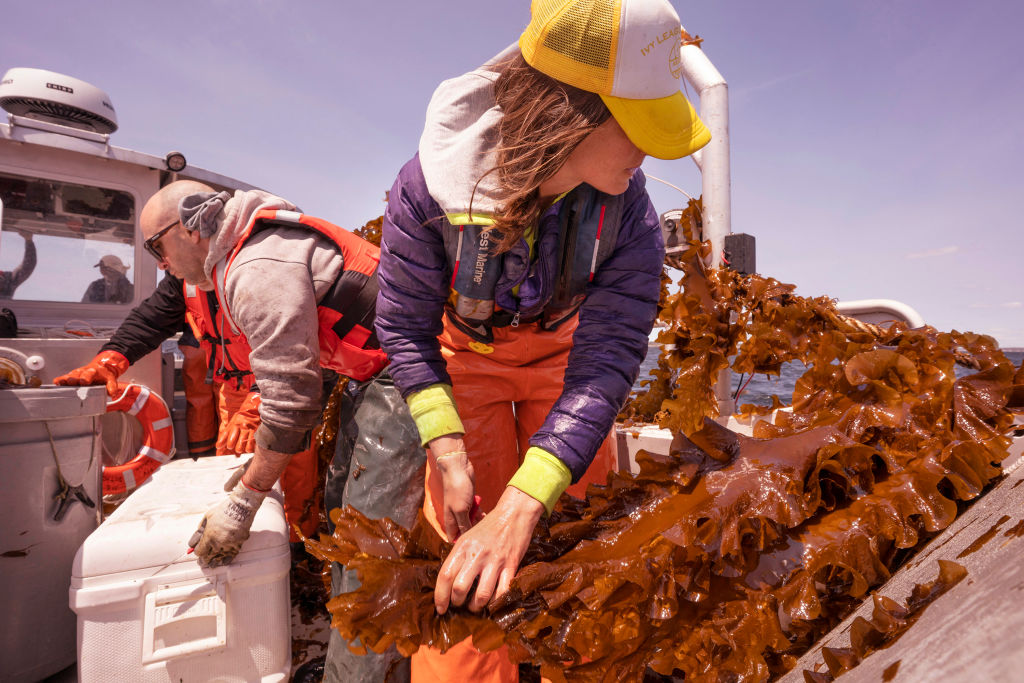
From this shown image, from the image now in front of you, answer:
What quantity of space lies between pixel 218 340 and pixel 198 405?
6.18ft

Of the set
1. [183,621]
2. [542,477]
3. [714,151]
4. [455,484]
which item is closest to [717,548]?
[542,477]

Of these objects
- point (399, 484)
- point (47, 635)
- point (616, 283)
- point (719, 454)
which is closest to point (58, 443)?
point (47, 635)

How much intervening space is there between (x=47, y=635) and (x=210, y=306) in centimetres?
148

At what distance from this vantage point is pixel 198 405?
13.6 feet

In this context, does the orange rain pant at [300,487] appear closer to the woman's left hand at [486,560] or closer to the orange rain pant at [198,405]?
the orange rain pant at [198,405]

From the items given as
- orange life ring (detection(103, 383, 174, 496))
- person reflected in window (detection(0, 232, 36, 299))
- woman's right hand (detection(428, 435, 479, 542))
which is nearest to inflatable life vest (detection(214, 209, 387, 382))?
woman's right hand (detection(428, 435, 479, 542))

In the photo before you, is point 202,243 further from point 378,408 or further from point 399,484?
point 399,484

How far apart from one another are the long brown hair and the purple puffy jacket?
13 centimetres

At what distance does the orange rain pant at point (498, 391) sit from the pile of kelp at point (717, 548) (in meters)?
0.46

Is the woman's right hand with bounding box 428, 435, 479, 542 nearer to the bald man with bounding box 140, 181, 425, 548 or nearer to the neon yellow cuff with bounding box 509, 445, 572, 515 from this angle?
the neon yellow cuff with bounding box 509, 445, 572, 515

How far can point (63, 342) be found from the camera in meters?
3.19

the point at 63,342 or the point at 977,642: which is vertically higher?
the point at 63,342

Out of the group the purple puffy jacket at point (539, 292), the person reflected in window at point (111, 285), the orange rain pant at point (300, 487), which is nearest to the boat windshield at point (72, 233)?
the person reflected in window at point (111, 285)

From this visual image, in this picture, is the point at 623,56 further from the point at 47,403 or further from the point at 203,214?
the point at 47,403
